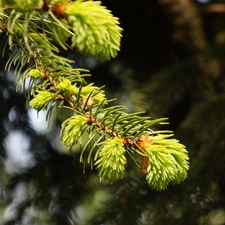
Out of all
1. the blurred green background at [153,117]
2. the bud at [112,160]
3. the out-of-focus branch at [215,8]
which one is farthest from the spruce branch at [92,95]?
the out-of-focus branch at [215,8]

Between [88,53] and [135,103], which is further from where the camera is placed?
[135,103]

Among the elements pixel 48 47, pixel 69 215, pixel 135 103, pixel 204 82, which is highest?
pixel 48 47

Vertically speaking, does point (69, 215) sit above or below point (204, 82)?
below

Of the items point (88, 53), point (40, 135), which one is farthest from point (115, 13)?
point (88, 53)

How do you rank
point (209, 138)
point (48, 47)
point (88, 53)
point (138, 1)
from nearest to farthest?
point (88, 53) < point (48, 47) < point (209, 138) < point (138, 1)

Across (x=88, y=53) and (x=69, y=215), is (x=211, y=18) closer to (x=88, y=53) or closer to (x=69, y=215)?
(x=69, y=215)

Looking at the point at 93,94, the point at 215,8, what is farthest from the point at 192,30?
the point at 93,94

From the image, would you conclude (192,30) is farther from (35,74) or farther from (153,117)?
(35,74)

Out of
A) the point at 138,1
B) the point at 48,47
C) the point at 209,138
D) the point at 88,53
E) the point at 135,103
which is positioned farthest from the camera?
the point at 138,1
